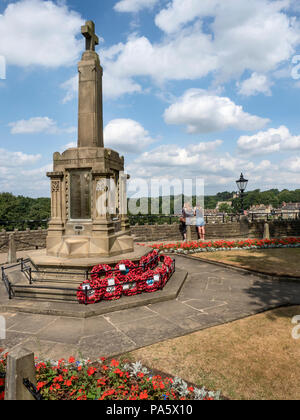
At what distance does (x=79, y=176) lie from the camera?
9.21 metres

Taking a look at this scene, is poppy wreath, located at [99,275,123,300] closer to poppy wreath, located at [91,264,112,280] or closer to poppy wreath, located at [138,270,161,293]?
poppy wreath, located at [91,264,112,280]

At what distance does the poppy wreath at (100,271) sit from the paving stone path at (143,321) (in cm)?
140

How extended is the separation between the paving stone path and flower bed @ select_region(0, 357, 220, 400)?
0.36 meters

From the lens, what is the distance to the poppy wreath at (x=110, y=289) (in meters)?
6.96

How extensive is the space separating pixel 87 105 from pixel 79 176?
249 cm

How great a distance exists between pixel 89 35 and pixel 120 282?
28.5ft

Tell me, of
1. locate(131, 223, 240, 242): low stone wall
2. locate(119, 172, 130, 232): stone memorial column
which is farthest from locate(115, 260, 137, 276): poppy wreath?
locate(131, 223, 240, 242): low stone wall

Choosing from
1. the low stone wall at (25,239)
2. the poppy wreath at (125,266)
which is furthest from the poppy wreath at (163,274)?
the low stone wall at (25,239)

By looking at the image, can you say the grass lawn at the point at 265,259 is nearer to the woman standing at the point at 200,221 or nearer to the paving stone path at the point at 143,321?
the paving stone path at the point at 143,321

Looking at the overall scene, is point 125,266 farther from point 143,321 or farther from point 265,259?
point 265,259

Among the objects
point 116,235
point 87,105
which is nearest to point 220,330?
point 116,235

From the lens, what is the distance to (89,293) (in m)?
6.77

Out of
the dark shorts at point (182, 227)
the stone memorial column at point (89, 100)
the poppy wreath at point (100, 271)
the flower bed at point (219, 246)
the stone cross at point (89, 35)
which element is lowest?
the flower bed at point (219, 246)

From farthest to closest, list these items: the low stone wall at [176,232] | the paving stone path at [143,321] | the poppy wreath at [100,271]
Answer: the low stone wall at [176,232]
the poppy wreath at [100,271]
the paving stone path at [143,321]
